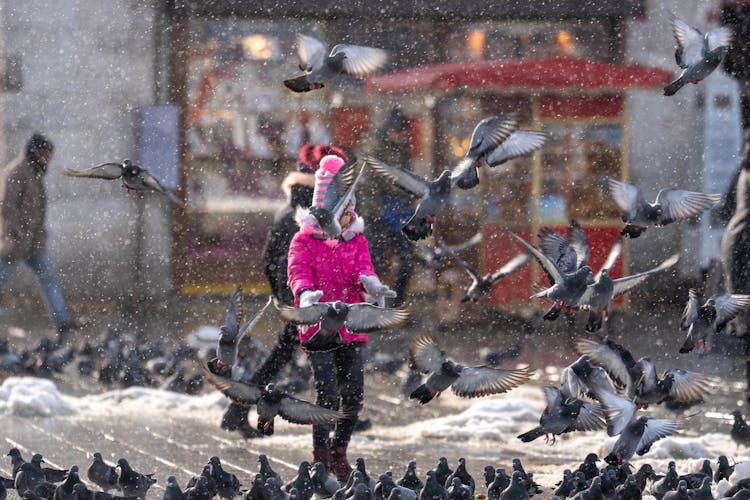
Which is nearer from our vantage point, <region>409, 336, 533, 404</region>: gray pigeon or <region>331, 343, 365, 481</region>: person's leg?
<region>409, 336, 533, 404</region>: gray pigeon

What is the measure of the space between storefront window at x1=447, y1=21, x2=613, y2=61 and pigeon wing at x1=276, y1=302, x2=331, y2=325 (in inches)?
418

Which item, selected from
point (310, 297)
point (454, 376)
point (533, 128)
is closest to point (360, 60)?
point (310, 297)

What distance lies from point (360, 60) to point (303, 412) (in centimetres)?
212

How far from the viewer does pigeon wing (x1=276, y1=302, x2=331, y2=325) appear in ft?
21.5

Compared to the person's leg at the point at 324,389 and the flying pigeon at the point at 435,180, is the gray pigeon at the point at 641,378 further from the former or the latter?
the person's leg at the point at 324,389

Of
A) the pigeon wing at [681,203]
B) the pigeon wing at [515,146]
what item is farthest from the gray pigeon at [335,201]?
the pigeon wing at [681,203]

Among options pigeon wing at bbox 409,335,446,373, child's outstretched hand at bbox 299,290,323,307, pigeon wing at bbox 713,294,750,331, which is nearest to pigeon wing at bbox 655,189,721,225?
pigeon wing at bbox 713,294,750,331

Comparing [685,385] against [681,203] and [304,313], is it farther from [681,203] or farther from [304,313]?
[304,313]

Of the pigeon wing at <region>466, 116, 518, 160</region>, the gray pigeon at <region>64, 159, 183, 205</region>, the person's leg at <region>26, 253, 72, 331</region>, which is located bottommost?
the person's leg at <region>26, 253, 72, 331</region>

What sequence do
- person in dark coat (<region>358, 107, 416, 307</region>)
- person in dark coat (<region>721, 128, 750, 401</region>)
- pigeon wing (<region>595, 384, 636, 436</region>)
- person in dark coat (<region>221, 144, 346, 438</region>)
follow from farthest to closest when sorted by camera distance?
person in dark coat (<region>358, 107, 416, 307</region>), person in dark coat (<region>721, 128, 750, 401</region>), person in dark coat (<region>221, 144, 346, 438</region>), pigeon wing (<region>595, 384, 636, 436</region>)

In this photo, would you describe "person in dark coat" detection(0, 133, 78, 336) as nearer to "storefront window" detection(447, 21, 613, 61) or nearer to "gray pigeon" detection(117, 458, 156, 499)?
"storefront window" detection(447, 21, 613, 61)

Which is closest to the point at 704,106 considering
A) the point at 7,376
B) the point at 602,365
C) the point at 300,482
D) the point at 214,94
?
the point at 214,94

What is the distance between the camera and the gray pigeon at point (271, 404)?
6.60 m

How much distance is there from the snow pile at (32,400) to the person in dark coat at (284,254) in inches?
59.5
